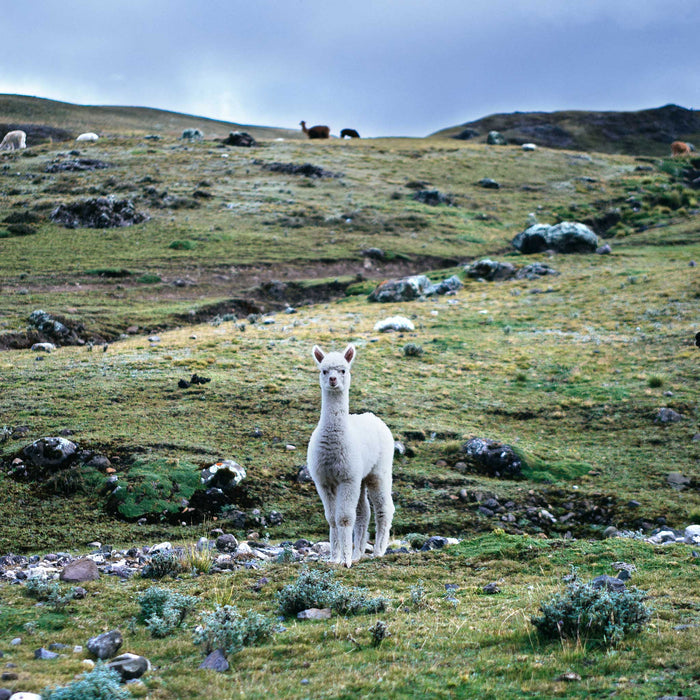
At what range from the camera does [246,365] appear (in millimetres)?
23516

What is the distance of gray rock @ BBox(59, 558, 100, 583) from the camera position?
30.7 ft

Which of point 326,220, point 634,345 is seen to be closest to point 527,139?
point 326,220

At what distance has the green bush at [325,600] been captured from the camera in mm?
7930

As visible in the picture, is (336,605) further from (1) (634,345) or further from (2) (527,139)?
(2) (527,139)

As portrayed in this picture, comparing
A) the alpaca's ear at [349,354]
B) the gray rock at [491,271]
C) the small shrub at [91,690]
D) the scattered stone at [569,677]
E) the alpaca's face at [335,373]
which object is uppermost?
the gray rock at [491,271]

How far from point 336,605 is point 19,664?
3467 mm

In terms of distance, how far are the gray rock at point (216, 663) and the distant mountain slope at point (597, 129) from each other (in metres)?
121

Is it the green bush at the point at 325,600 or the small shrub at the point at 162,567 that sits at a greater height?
the green bush at the point at 325,600

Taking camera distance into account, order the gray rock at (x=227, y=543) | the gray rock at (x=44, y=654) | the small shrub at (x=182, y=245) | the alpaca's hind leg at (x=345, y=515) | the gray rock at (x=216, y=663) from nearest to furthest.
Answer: the gray rock at (x=216, y=663), the gray rock at (x=44, y=654), the alpaca's hind leg at (x=345, y=515), the gray rock at (x=227, y=543), the small shrub at (x=182, y=245)

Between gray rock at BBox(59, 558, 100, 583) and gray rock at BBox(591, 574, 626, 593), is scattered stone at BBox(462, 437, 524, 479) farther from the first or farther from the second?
gray rock at BBox(59, 558, 100, 583)

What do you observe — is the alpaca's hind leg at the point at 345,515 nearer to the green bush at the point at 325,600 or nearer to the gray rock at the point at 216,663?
the green bush at the point at 325,600

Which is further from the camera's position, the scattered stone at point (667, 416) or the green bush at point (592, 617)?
the scattered stone at point (667, 416)

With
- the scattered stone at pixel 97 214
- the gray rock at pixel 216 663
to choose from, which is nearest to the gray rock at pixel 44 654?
the gray rock at pixel 216 663

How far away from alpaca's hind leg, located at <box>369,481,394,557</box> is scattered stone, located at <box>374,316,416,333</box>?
1871cm
